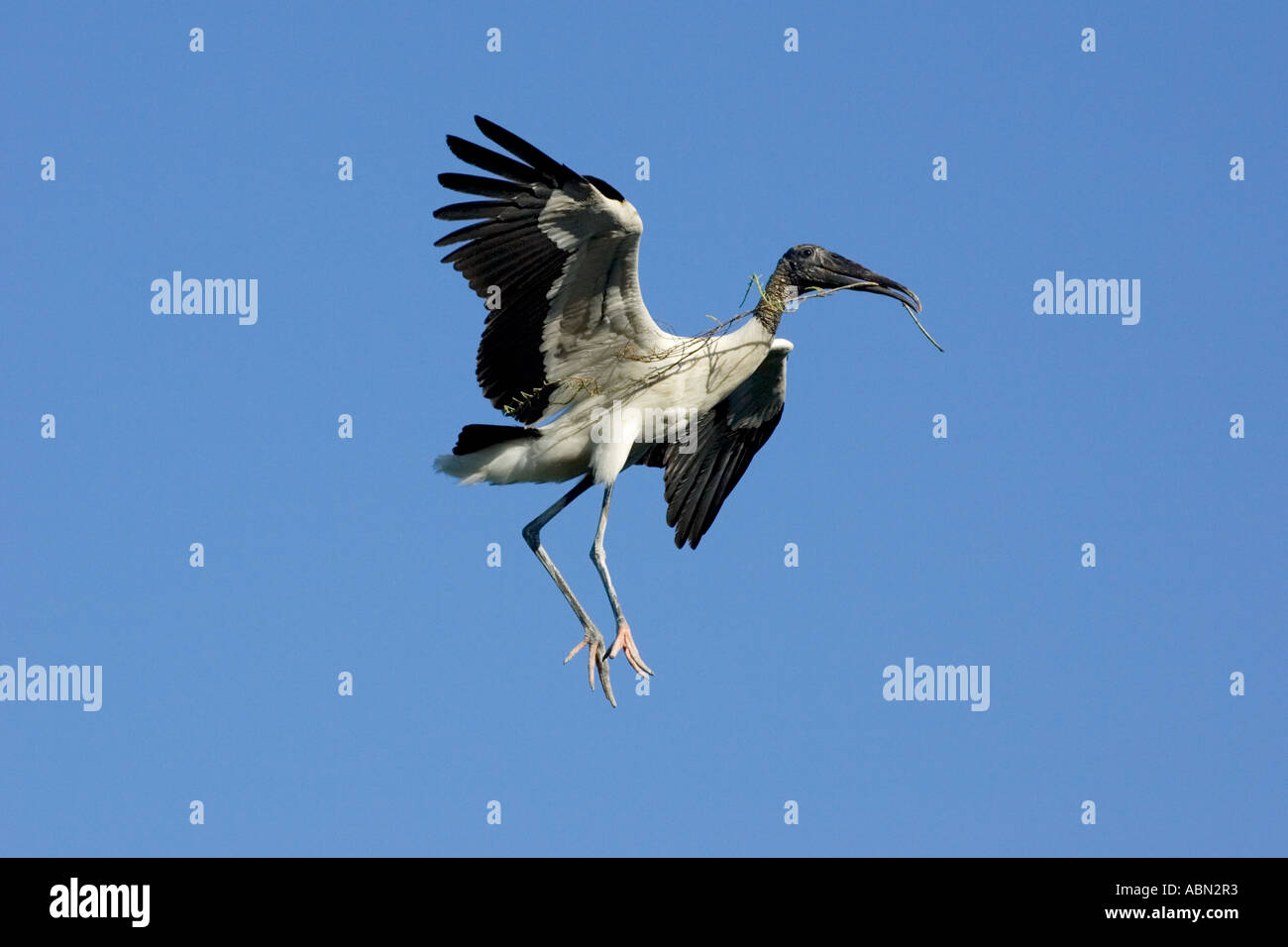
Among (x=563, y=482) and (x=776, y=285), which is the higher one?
(x=776, y=285)

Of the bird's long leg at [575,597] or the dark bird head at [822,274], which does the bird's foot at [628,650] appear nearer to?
the bird's long leg at [575,597]

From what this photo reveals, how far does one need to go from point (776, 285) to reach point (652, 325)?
136 centimetres

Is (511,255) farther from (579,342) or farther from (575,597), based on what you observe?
(575,597)

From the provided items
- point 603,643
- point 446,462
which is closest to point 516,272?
point 446,462

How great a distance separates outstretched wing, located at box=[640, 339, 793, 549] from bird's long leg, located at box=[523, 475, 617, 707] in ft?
3.93

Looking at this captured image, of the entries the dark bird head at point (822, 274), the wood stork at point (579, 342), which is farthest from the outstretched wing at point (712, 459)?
the dark bird head at point (822, 274)

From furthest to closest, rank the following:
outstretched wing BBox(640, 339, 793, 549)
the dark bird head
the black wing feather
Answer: outstretched wing BBox(640, 339, 793, 549), the dark bird head, the black wing feather

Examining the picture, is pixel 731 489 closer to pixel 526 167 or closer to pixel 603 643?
pixel 603 643

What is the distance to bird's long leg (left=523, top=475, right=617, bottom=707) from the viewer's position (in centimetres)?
1541

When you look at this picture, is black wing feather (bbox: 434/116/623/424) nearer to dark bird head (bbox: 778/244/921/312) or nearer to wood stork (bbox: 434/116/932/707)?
wood stork (bbox: 434/116/932/707)

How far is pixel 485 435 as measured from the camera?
53.2ft

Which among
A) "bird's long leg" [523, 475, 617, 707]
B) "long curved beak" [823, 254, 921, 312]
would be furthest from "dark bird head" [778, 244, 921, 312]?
"bird's long leg" [523, 475, 617, 707]

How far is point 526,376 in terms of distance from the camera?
52.9ft

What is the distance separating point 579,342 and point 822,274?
88.2 inches
